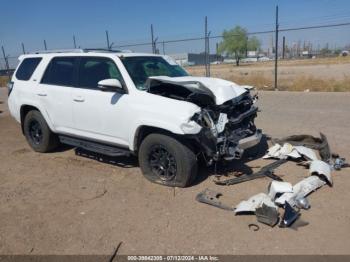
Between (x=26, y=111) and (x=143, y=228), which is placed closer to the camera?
(x=143, y=228)

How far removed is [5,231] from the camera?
4160 mm

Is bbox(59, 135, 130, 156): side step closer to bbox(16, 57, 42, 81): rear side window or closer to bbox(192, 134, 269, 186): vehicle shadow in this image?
bbox(192, 134, 269, 186): vehicle shadow

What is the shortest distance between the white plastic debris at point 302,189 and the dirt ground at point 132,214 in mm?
106

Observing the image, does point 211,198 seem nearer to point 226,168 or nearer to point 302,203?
point 302,203

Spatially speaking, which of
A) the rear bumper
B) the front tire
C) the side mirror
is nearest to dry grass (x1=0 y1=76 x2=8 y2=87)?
the side mirror

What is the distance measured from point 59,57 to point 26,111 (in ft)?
4.79

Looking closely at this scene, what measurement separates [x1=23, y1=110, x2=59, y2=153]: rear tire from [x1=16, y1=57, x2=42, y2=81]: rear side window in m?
0.73

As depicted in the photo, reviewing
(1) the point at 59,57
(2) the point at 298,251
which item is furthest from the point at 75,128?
(2) the point at 298,251

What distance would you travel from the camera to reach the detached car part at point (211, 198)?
14.9 feet

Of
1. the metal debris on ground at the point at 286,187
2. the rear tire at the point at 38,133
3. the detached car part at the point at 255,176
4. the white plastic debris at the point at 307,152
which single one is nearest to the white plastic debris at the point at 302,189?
the metal debris on ground at the point at 286,187

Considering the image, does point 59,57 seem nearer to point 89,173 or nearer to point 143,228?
point 89,173

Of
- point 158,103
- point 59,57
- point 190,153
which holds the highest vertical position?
point 59,57

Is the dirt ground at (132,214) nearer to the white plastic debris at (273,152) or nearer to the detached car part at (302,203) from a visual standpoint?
the detached car part at (302,203)

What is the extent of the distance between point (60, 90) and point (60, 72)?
1.30 feet
